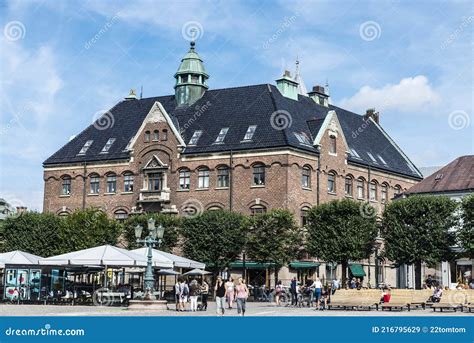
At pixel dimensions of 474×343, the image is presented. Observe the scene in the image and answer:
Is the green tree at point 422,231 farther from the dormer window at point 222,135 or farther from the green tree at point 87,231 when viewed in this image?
the green tree at point 87,231

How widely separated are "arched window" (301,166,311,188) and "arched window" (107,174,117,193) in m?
17.8

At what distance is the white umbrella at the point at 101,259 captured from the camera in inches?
1513

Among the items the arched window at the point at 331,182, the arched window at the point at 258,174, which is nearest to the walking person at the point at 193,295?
the arched window at the point at 258,174

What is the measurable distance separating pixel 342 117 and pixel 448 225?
24319mm

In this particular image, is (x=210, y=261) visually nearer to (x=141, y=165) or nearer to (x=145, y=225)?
(x=145, y=225)

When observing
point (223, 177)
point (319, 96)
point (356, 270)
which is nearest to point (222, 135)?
point (223, 177)

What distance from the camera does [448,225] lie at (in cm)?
5275

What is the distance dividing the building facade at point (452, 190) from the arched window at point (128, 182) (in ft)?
78.9

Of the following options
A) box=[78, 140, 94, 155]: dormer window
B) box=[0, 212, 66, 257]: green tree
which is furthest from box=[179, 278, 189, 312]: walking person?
box=[78, 140, 94, 155]: dormer window

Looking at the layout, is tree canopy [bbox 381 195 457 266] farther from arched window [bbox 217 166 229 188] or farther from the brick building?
arched window [bbox 217 166 229 188]

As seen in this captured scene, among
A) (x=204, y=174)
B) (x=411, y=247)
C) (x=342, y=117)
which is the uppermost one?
(x=342, y=117)
